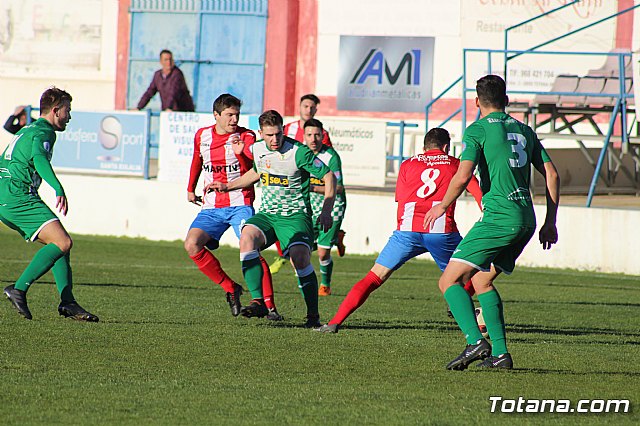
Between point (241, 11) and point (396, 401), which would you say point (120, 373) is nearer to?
point (396, 401)

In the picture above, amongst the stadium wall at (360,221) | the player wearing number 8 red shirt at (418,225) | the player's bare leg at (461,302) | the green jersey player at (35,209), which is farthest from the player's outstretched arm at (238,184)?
the stadium wall at (360,221)

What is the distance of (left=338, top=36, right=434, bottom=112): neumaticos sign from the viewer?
2786 cm

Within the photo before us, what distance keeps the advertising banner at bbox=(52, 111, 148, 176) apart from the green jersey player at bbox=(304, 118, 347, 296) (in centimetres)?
680

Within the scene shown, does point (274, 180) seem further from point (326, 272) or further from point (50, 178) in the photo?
point (326, 272)

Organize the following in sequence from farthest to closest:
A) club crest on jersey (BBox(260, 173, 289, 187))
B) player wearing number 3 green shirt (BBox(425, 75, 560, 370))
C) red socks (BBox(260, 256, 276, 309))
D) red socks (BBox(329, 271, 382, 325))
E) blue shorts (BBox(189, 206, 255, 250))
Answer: blue shorts (BBox(189, 206, 255, 250))
red socks (BBox(260, 256, 276, 309))
club crest on jersey (BBox(260, 173, 289, 187))
red socks (BBox(329, 271, 382, 325))
player wearing number 3 green shirt (BBox(425, 75, 560, 370))

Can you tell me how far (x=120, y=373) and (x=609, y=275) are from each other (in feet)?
33.5

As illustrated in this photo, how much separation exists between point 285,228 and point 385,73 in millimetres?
18488

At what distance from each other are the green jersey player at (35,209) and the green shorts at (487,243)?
335cm

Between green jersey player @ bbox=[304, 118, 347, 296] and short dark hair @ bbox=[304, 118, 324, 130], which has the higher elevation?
short dark hair @ bbox=[304, 118, 324, 130]

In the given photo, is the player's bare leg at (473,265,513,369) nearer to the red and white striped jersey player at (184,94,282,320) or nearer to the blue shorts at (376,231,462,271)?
the blue shorts at (376,231,462,271)

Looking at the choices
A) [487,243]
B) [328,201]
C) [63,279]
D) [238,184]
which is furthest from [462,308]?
[63,279]

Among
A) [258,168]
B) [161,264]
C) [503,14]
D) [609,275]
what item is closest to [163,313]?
[258,168]

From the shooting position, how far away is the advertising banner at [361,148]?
1912 cm

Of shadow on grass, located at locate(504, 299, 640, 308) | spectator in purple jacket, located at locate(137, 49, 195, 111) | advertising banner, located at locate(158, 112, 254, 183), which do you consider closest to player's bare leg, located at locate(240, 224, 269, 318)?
shadow on grass, located at locate(504, 299, 640, 308)
